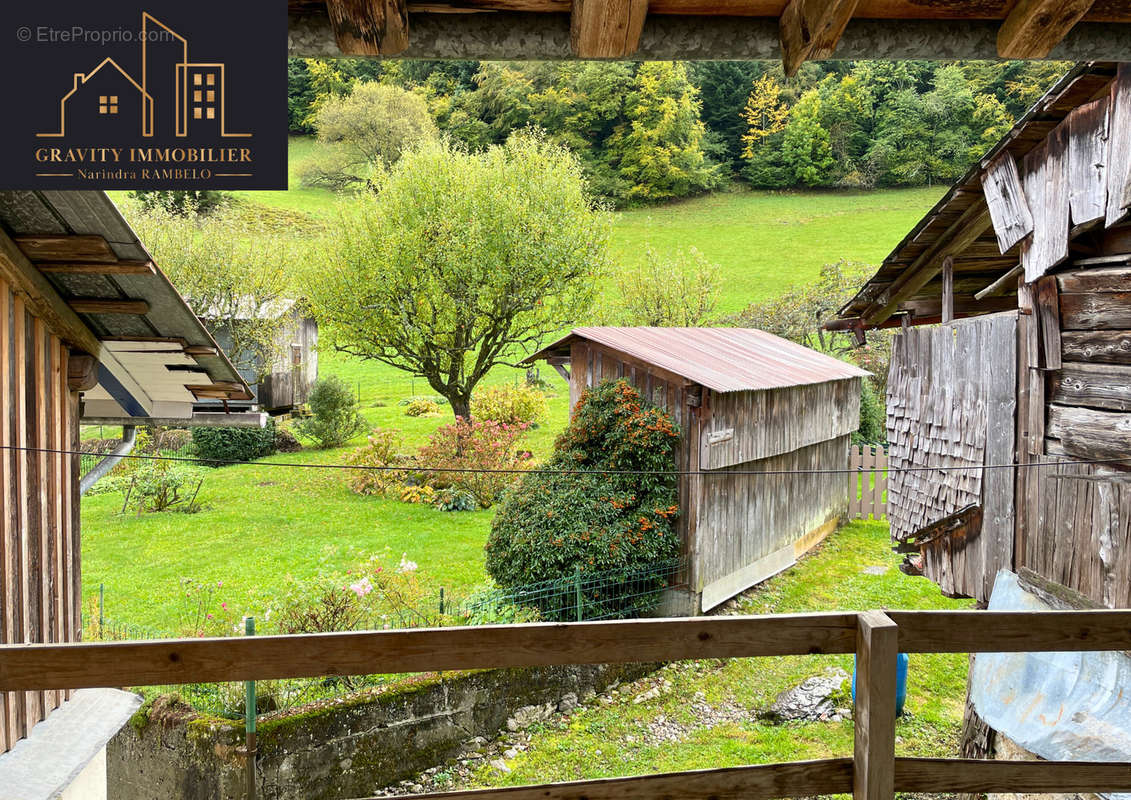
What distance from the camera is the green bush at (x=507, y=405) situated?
731 inches

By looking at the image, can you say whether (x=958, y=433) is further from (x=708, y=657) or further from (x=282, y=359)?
(x=282, y=359)

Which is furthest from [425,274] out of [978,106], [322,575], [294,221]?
[978,106]

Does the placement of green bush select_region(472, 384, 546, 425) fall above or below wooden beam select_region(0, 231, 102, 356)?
below

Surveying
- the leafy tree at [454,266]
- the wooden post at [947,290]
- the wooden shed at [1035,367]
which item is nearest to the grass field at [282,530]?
the leafy tree at [454,266]

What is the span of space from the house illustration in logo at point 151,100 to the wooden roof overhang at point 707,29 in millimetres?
512

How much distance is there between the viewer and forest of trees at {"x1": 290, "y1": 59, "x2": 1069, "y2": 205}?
41.6 metres

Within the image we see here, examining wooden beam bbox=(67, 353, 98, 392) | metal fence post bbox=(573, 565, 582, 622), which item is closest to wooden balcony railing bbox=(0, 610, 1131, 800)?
wooden beam bbox=(67, 353, 98, 392)

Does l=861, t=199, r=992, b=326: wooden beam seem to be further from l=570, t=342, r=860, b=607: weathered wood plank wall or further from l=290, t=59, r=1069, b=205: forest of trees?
l=290, t=59, r=1069, b=205: forest of trees

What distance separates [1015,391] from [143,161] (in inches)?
232

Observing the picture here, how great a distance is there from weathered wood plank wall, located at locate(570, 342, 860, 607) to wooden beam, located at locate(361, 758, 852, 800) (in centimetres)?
803

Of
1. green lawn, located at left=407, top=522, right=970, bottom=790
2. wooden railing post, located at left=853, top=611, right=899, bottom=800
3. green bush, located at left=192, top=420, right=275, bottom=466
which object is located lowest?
green lawn, located at left=407, top=522, right=970, bottom=790

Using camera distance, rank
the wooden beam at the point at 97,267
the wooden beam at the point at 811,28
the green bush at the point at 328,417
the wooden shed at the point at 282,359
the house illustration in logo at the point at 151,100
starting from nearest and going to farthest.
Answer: the wooden beam at the point at 811,28, the house illustration in logo at the point at 151,100, the wooden beam at the point at 97,267, the green bush at the point at 328,417, the wooden shed at the point at 282,359

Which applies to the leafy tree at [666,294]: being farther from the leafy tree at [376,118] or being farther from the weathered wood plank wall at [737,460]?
the leafy tree at [376,118]

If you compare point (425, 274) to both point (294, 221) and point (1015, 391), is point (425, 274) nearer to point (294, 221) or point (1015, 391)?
point (1015, 391)
